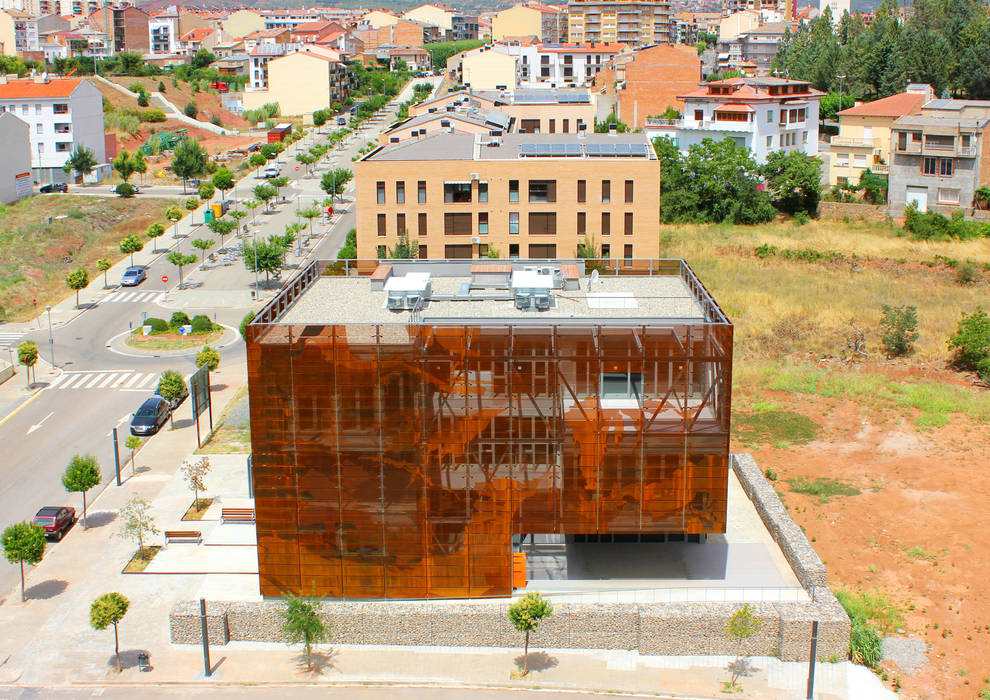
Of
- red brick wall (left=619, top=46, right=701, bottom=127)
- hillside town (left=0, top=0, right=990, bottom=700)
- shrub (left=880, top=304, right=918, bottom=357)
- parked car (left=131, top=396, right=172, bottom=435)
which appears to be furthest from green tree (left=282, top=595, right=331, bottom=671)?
red brick wall (left=619, top=46, right=701, bottom=127)

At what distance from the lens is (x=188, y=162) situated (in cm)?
10881

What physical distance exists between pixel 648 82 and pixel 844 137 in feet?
113

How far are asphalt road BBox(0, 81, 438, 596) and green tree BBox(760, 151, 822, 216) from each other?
36.9 metres

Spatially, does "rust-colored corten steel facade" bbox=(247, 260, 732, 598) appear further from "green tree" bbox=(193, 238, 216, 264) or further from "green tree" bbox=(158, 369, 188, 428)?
"green tree" bbox=(193, 238, 216, 264)

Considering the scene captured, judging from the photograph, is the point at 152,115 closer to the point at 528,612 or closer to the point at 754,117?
the point at 754,117

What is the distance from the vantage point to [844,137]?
10662cm

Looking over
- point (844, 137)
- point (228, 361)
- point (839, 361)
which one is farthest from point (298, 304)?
point (844, 137)

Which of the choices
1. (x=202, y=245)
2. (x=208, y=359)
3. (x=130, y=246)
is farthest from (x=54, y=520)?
(x=130, y=246)

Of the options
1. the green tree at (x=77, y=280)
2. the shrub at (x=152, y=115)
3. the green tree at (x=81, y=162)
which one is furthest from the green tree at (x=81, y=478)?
the shrub at (x=152, y=115)

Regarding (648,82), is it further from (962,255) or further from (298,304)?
(298,304)

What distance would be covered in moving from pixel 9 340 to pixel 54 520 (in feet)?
100

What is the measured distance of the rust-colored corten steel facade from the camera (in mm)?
30781

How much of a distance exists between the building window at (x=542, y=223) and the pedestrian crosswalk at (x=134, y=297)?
90.7 feet

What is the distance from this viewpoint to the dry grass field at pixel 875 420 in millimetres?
34750
